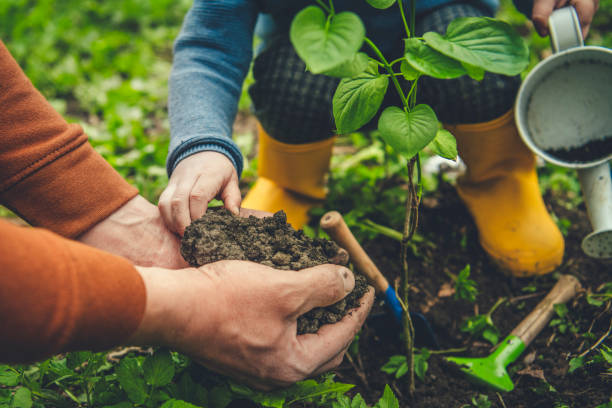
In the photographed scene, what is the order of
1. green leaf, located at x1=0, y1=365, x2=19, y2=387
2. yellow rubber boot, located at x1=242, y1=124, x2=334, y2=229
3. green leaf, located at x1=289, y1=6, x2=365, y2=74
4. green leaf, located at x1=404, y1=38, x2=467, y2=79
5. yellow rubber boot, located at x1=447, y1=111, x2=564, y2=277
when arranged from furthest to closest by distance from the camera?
yellow rubber boot, located at x1=242, y1=124, x2=334, y2=229 < yellow rubber boot, located at x1=447, y1=111, x2=564, y2=277 < green leaf, located at x1=0, y1=365, x2=19, y2=387 < green leaf, located at x1=404, y1=38, x2=467, y2=79 < green leaf, located at x1=289, y1=6, x2=365, y2=74

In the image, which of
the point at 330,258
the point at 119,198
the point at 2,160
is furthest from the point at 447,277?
the point at 2,160

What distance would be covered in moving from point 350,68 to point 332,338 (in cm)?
68

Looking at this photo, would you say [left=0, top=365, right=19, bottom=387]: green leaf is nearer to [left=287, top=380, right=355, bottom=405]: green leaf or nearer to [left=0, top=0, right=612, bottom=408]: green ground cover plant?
[left=0, top=0, right=612, bottom=408]: green ground cover plant

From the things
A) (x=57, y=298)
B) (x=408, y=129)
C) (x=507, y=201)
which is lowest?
(x=507, y=201)

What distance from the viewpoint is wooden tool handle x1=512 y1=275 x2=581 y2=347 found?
1.44 meters

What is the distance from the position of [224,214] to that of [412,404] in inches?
33.0

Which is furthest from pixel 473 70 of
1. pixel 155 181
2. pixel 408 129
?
pixel 155 181

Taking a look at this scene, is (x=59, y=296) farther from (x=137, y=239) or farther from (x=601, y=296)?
(x=601, y=296)

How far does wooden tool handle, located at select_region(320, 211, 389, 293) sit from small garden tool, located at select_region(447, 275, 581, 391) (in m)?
0.38

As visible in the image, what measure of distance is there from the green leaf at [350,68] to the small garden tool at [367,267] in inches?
19.6

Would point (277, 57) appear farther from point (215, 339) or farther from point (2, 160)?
point (215, 339)

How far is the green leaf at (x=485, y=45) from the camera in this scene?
762 mm

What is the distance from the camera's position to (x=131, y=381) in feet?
3.50

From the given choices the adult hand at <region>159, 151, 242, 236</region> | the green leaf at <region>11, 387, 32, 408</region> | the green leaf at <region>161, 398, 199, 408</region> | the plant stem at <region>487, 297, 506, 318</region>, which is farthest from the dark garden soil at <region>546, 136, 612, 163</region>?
the green leaf at <region>11, 387, 32, 408</region>
